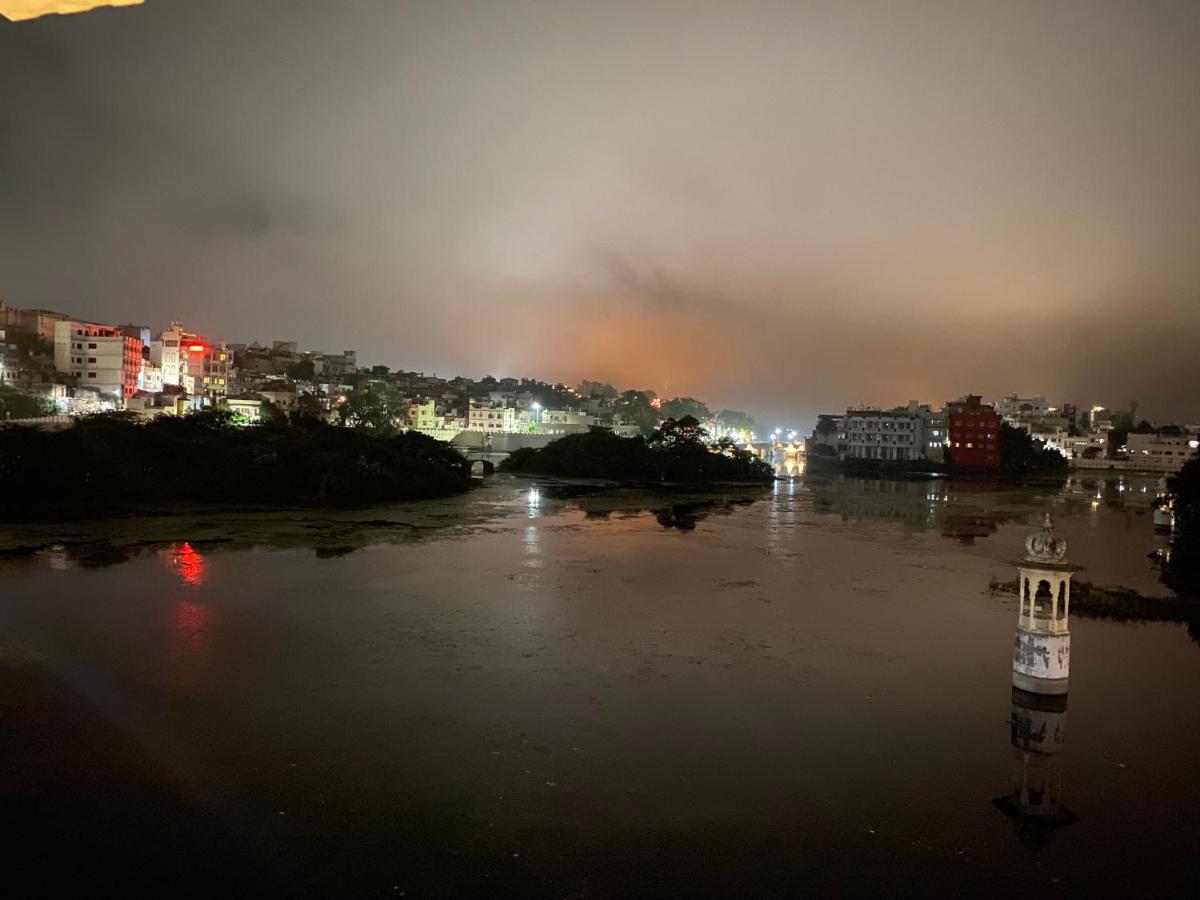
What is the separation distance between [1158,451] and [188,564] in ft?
331

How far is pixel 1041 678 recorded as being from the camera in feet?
33.9

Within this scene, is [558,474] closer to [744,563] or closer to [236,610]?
[744,563]

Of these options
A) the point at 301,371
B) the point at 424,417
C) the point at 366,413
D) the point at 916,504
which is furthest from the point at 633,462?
the point at 301,371

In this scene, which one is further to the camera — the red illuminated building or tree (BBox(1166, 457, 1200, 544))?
the red illuminated building

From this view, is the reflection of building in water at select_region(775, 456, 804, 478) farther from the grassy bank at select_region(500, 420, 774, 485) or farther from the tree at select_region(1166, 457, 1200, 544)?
the tree at select_region(1166, 457, 1200, 544)

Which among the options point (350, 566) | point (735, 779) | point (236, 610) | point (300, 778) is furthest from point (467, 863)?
point (350, 566)

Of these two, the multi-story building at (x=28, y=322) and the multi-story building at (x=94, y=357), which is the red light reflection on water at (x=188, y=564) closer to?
the multi-story building at (x=94, y=357)

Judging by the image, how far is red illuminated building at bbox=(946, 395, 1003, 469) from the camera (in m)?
78.8

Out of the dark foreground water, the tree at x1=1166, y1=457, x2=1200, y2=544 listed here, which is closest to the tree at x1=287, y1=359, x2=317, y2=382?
the dark foreground water

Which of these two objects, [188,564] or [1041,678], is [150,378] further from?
[1041,678]

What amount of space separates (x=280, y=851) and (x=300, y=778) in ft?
4.54

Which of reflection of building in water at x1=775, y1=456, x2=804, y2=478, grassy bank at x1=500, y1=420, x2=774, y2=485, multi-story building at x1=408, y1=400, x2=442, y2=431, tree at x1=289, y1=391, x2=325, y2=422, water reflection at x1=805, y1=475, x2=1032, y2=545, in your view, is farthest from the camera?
multi-story building at x1=408, y1=400, x2=442, y2=431

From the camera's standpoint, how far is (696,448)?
194 feet

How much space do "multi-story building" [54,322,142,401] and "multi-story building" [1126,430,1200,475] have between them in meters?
99.5
